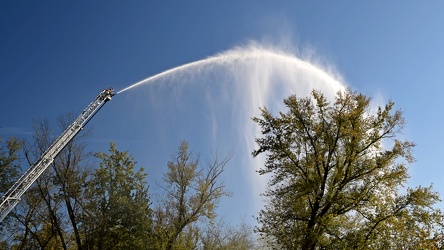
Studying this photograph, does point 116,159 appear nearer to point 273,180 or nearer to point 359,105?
point 273,180

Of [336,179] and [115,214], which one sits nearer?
[336,179]

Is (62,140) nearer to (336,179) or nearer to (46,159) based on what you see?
(46,159)

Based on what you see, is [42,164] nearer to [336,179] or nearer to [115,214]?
[115,214]

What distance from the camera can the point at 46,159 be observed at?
1176 inches

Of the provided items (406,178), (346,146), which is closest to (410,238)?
(406,178)

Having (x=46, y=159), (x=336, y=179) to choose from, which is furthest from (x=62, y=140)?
(x=336, y=179)

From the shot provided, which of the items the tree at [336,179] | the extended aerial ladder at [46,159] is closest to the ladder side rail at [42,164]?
the extended aerial ladder at [46,159]

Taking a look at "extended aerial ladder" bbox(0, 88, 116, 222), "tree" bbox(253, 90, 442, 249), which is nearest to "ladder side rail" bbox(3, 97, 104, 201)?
"extended aerial ladder" bbox(0, 88, 116, 222)

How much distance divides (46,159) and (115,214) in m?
8.66

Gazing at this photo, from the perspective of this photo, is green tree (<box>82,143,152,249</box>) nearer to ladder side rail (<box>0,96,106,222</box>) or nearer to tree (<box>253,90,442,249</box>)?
ladder side rail (<box>0,96,106,222</box>)

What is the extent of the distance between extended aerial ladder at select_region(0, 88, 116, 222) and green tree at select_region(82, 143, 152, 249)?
5585mm

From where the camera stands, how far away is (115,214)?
35.2 m

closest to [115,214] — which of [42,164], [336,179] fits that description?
[42,164]

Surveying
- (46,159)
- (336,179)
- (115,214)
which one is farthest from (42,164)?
(336,179)
